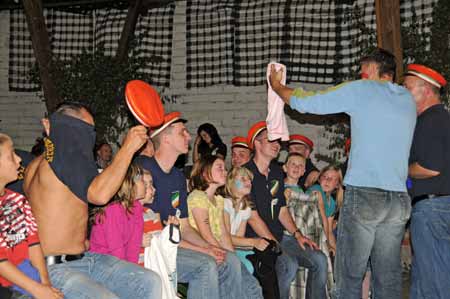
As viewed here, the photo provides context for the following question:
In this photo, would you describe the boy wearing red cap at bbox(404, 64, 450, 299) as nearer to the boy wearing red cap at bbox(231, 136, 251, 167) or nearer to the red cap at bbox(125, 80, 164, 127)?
the red cap at bbox(125, 80, 164, 127)

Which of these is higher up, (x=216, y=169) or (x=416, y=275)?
(x=216, y=169)

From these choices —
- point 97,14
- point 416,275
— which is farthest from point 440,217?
point 97,14

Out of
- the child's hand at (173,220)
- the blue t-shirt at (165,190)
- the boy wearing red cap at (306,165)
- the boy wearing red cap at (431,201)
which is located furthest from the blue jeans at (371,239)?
the boy wearing red cap at (306,165)

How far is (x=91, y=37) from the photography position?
361 inches

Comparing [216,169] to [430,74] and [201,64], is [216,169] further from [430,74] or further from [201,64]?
[201,64]

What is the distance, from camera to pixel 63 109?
3.43 m

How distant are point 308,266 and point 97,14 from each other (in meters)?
5.26

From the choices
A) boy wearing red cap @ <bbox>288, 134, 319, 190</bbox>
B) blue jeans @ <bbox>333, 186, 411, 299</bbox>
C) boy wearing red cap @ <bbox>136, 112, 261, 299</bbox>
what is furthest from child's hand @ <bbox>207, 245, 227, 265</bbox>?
boy wearing red cap @ <bbox>288, 134, 319, 190</bbox>

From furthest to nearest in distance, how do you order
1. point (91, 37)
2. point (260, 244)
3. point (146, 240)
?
point (91, 37)
point (260, 244)
point (146, 240)

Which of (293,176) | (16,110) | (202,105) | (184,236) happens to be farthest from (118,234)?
(16,110)

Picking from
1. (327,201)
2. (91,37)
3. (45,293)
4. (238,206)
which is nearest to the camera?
(45,293)

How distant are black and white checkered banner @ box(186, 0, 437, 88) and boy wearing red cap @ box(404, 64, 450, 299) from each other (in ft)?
10.8

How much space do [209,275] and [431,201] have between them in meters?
1.49

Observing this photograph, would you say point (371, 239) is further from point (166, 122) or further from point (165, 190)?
point (166, 122)
